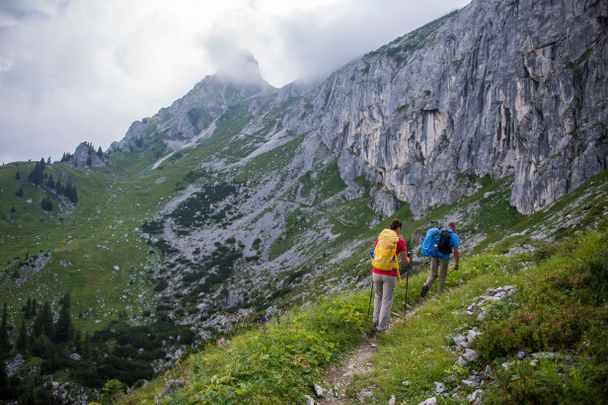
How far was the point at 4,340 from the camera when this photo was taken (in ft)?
260

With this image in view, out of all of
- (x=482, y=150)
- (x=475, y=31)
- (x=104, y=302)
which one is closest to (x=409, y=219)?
(x=482, y=150)

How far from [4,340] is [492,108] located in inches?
4879

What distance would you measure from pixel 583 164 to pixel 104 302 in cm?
11582

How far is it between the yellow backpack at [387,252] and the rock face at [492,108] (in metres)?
62.3

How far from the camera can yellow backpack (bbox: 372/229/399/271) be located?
10.6 meters

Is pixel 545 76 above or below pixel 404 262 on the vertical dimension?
above

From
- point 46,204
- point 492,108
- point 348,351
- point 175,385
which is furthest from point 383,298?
point 46,204

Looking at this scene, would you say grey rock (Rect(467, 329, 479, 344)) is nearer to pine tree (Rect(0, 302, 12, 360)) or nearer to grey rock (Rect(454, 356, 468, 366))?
grey rock (Rect(454, 356, 468, 366))

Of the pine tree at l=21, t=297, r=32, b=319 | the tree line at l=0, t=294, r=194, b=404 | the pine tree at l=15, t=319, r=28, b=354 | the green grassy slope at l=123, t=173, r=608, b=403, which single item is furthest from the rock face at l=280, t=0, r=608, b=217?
the pine tree at l=21, t=297, r=32, b=319

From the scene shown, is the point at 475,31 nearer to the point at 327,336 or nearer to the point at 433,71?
the point at 433,71

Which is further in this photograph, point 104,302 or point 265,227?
point 265,227

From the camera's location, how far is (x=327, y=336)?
10.1 meters

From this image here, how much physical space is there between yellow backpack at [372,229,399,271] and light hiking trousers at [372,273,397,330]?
1.08 feet

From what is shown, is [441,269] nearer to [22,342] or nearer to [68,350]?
[68,350]
